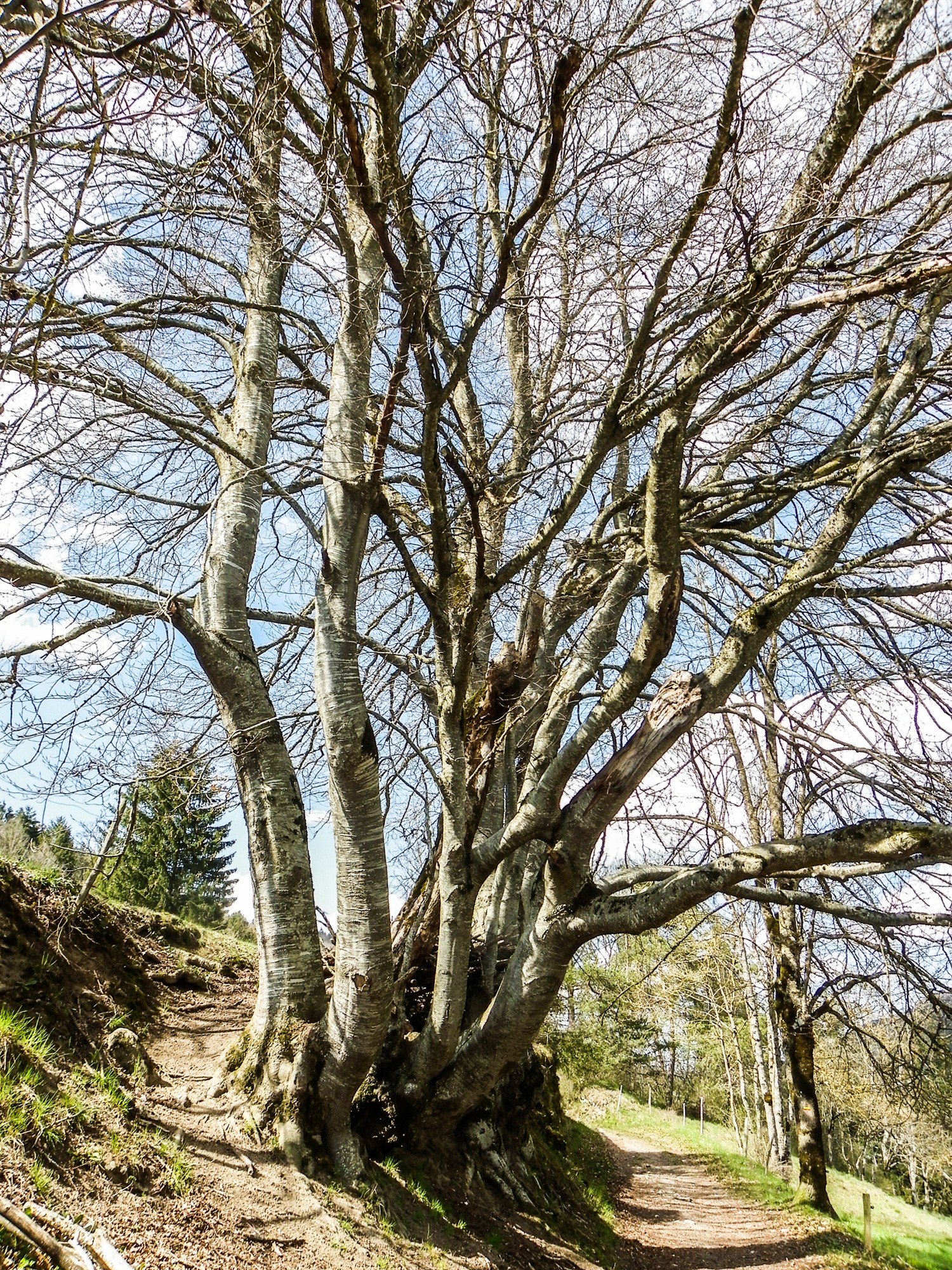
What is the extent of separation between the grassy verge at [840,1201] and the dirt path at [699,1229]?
16.3 inches

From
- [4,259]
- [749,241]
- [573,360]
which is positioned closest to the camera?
[4,259]

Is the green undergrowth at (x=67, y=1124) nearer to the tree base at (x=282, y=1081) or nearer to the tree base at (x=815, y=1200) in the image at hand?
the tree base at (x=282, y=1081)


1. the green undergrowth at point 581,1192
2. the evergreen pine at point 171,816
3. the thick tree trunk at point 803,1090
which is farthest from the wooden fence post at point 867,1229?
the evergreen pine at point 171,816

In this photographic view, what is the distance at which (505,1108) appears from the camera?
6.60m

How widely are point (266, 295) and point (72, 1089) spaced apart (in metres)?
5.12

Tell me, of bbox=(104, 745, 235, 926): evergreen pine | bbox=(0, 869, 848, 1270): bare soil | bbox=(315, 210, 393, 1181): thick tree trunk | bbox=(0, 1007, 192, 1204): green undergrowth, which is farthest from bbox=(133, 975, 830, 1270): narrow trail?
bbox=(104, 745, 235, 926): evergreen pine

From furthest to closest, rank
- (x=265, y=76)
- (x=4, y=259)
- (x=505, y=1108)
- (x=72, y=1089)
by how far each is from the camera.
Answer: (x=505, y=1108) < (x=72, y=1089) < (x=265, y=76) < (x=4, y=259)

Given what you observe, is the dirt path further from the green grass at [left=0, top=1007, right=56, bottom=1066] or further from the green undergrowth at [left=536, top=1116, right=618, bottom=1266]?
the green grass at [left=0, top=1007, right=56, bottom=1066]

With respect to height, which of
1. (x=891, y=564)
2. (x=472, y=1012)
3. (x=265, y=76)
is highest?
(x=265, y=76)

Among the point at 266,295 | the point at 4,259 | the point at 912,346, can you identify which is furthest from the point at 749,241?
the point at 266,295

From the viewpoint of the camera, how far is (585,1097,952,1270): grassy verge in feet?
30.2

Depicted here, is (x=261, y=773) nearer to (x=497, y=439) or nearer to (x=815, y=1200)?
(x=497, y=439)

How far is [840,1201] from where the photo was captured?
12.3 meters

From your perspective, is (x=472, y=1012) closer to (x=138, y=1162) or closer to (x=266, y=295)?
A: (x=138, y=1162)
